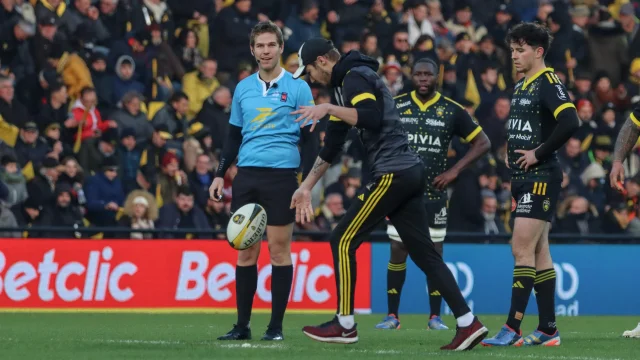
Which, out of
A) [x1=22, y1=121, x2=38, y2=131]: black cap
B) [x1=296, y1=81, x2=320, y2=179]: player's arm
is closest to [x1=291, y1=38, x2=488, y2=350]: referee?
[x1=296, y1=81, x2=320, y2=179]: player's arm

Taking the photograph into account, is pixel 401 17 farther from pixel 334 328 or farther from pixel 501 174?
pixel 334 328

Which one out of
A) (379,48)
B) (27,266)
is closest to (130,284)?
(27,266)

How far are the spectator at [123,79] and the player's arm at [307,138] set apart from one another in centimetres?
842

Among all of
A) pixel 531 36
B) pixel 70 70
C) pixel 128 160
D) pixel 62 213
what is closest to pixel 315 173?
pixel 531 36

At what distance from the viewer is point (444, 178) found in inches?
506

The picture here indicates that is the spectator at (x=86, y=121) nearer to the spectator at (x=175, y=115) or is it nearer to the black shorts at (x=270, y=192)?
the spectator at (x=175, y=115)

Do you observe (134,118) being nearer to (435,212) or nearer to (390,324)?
(435,212)

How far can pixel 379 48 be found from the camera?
20.4 meters

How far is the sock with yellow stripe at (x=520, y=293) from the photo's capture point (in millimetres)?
9770

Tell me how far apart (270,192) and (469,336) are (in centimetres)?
204

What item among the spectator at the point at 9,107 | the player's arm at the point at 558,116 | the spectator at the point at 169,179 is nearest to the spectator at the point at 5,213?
the spectator at the point at 9,107

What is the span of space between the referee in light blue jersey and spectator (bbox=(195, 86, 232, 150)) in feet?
27.8

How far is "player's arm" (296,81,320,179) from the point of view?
10.2 meters

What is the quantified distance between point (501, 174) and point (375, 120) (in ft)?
35.4
